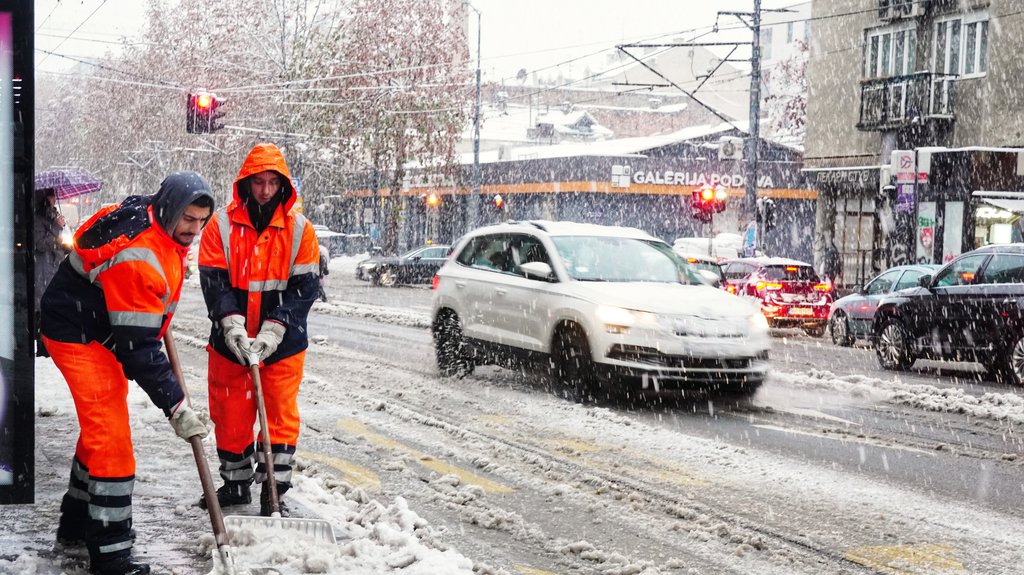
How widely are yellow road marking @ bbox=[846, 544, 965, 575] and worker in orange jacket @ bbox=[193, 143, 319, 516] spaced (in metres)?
2.79

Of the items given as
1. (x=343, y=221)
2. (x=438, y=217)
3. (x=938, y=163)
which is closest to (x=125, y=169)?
(x=343, y=221)

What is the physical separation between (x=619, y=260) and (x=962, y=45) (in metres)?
20.8

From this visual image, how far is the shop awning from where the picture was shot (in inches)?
1036

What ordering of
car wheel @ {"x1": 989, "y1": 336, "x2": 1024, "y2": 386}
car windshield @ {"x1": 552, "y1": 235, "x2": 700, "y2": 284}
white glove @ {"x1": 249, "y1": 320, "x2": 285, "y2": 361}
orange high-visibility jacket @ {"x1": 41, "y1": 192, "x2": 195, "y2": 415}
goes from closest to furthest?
orange high-visibility jacket @ {"x1": 41, "y1": 192, "x2": 195, "y2": 415} → white glove @ {"x1": 249, "y1": 320, "x2": 285, "y2": 361} → car windshield @ {"x1": 552, "y1": 235, "x2": 700, "y2": 284} → car wheel @ {"x1": 989, "y1": 336, "x2": 1024, "y2": 386}

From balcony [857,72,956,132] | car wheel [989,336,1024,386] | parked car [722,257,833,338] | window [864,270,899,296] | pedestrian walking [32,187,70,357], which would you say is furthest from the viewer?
balcony [857,72,956,132]

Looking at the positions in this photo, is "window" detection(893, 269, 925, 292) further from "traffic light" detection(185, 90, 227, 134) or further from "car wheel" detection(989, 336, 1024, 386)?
"traffic light" detection(185, 90, 227, 134)

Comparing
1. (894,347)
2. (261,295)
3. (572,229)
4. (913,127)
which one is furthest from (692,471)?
(913,127)

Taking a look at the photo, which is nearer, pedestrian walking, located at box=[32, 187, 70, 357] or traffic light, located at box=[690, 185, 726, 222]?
pedestrian walking, located at box=[32, 187, 70, 357]

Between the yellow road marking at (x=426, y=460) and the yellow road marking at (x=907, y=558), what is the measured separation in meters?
2.17

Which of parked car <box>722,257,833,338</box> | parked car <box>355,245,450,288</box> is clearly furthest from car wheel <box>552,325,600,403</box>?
parked car <box>355,245,450,288</box>

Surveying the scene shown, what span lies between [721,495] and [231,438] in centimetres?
286

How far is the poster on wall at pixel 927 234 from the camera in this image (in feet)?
96.3

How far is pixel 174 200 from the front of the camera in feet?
15.6

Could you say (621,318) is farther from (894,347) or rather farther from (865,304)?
(865,304)
